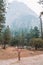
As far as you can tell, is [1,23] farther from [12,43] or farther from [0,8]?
[12,43]

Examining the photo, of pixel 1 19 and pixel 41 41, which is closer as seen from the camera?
pixel 1 19

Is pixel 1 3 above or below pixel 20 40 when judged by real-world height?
above

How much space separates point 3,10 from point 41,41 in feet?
102

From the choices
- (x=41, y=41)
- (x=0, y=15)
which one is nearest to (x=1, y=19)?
(x=0, y=15)

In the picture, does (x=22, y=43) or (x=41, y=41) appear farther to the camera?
(x=22, y=43)

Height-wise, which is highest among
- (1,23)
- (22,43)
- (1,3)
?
(1,3)

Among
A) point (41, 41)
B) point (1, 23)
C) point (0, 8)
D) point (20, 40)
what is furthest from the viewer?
point (20, 40)

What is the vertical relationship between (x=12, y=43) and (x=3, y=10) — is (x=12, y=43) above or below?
below

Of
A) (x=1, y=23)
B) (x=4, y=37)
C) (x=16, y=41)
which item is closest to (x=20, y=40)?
(x=16, y=41)

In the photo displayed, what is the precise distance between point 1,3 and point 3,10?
113cm

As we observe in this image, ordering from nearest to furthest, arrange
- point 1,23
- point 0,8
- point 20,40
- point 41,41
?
point 0,8, point 1,23, point 41,41, point 20,40

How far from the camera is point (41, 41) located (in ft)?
206

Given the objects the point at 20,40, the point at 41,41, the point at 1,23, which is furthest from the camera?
the point at 20,40

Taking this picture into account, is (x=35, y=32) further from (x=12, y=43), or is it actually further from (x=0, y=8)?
(x=0, y=8)
